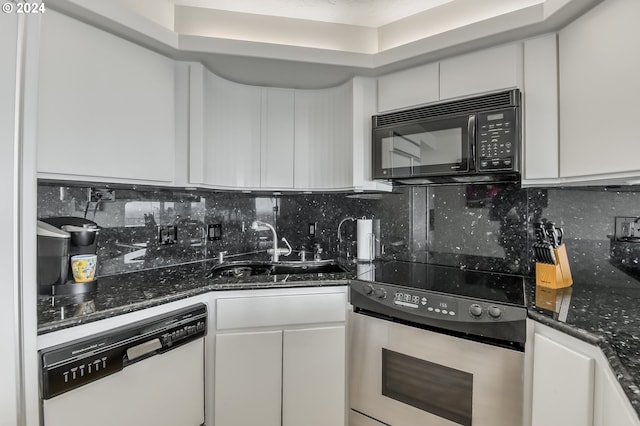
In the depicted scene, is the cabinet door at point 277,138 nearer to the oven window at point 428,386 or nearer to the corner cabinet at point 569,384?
the oven window at point 428,386

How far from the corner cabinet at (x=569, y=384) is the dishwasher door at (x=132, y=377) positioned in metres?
1.38

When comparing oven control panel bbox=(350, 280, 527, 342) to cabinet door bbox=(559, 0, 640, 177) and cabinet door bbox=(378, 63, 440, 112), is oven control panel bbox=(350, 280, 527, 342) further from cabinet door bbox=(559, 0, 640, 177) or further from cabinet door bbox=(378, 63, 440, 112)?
cabinet door bbox=(378, 63, 440, 112)

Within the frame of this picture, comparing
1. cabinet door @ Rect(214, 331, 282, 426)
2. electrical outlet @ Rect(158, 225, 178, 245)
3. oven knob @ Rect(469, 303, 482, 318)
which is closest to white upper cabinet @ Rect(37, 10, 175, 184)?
electrical outlet @ Rect(158, 225, 178, 245)

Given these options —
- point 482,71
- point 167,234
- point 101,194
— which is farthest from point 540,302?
point 101,194

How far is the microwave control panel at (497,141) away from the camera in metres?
1.50

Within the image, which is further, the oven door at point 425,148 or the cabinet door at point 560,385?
the oven door at point 425,148

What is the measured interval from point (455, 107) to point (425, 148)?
0.25 meters

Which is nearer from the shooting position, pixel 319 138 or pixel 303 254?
pixel 319 138

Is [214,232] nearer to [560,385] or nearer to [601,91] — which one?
[560,385]

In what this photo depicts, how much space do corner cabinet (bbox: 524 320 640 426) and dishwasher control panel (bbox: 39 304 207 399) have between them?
138cm

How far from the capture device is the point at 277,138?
6.97ft

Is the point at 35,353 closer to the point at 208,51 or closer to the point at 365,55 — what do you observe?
the point at 208,51

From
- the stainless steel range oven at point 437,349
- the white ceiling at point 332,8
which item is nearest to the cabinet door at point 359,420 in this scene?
the stainless steel range oven at point 437,349

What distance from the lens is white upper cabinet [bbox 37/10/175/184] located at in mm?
1252
